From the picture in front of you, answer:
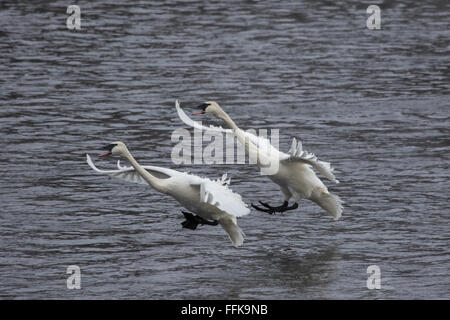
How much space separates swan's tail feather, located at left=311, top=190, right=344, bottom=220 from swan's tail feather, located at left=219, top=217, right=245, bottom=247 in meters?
1.09

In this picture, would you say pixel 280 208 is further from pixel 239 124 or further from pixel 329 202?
pixel 239 124

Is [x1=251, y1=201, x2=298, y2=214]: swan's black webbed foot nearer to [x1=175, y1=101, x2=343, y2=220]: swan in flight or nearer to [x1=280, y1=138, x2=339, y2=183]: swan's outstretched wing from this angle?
[x1=175, y1=101, x2=343, y2=220]: swan in flight

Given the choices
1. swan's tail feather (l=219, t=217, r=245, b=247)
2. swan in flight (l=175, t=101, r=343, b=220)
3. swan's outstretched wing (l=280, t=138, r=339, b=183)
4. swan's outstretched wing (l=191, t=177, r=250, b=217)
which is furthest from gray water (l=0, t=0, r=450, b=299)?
swan's outstretched wing (l=280, t=138, r=339, b=183)

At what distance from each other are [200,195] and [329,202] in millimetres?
1693

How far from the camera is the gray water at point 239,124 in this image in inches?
410

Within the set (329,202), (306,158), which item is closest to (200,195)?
(306,158)

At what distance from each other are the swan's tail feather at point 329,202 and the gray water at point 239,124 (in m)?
0.19

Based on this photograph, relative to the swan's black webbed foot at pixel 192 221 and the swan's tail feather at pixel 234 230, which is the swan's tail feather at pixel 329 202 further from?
the swan's black webbed foot at pixel 192 221

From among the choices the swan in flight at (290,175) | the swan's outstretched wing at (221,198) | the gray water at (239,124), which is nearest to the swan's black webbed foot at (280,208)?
the swan in flight at (290,175)

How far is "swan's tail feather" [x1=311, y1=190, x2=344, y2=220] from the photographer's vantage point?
1170 centimetres
